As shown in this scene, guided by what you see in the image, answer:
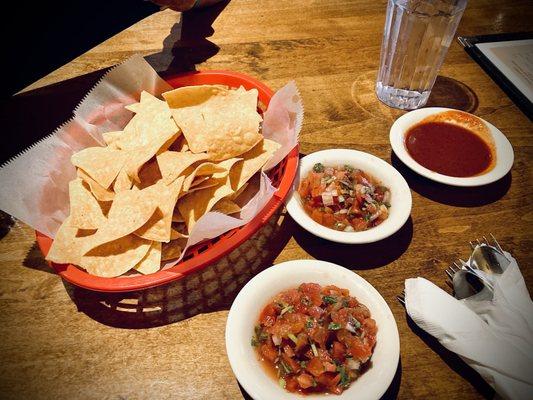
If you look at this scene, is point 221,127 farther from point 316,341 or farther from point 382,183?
point 316,341

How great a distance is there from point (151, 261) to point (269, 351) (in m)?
0.48

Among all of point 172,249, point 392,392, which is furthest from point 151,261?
point 392,392

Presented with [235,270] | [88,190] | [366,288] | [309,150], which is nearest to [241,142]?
[309,150]

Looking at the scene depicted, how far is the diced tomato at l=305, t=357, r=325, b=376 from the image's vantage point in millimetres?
965

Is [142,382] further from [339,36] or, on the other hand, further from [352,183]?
[339,36]

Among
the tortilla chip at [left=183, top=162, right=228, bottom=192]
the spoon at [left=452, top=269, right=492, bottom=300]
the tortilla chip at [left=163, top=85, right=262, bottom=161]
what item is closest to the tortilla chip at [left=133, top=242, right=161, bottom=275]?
the tortilla chip at [left=183, top=162, right=228, bottom=192]

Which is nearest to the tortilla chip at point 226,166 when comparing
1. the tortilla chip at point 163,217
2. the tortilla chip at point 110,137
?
the tortilla chip at point 163,217

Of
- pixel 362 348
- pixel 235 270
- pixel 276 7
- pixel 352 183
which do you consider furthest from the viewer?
pixel 276 7

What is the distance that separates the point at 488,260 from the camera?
1.20m

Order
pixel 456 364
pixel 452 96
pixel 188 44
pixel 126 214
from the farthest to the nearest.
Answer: pixel 188 44 → pixel 452 96 → pixel 126 214 → pixel 456 364

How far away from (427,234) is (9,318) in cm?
149

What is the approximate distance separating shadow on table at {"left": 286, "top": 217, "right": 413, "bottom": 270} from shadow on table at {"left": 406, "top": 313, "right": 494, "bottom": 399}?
9.4 inches

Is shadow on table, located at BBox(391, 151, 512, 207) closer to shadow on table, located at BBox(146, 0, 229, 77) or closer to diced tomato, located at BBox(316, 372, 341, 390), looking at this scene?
diced tomato, located at BBox(316, 372, 341, 390)

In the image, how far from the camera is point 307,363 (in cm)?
100
